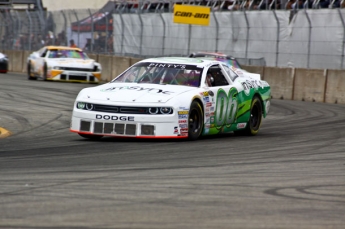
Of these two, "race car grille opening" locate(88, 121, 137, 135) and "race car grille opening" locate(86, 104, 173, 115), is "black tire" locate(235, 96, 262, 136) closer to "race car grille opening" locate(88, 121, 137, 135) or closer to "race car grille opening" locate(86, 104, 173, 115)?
"race car grille opening" locate(86, 104, 173, 115)

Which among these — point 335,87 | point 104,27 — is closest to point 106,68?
point 104,27

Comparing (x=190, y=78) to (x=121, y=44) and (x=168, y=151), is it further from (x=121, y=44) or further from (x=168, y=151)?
(x=121, y=44)

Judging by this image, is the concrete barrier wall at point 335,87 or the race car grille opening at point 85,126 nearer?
the race car grille opening at point 85,126

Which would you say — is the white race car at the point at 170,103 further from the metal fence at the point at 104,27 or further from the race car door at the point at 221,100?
the metal fence at the point at 104,27

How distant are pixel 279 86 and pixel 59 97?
8.66 metres

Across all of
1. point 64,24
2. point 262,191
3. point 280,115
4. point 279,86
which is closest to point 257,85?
point 280,115

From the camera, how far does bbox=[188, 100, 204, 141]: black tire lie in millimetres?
12391

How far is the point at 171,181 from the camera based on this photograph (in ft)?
26.4

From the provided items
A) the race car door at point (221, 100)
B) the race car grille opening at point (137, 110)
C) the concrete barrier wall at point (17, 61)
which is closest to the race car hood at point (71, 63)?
the concrete barrier wall at point (17, 61)

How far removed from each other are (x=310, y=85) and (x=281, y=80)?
1.38m

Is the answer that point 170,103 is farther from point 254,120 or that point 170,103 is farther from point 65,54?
point 65,54

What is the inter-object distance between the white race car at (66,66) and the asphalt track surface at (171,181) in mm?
14787

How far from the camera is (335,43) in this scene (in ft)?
93.1

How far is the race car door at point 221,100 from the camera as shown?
13023 mm
